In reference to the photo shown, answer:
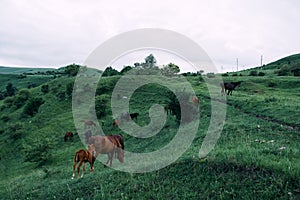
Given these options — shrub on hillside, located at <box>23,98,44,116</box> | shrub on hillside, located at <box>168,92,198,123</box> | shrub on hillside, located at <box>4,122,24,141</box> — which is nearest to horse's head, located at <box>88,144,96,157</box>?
shrub on hillside, located at <box>168,92,198,123</box>

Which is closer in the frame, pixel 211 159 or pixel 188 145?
Answer: pixel 211 159

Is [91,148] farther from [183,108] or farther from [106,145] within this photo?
[183,108]

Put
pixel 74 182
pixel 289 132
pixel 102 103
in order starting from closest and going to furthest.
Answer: pixel 74 182 < pixel 289 132 < pixel 102 103

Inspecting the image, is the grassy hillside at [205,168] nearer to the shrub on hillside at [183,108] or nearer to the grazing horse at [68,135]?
the grazing horse at [68,135]

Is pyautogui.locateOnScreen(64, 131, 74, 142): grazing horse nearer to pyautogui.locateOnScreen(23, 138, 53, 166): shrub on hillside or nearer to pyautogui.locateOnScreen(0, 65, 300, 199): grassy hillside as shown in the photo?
pyautogui.locateOnScreen(0, 65, 300, 199): grassy hillside

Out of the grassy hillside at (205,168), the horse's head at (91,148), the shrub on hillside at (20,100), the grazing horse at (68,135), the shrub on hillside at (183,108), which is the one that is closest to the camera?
the grassy hillside at (205,168)

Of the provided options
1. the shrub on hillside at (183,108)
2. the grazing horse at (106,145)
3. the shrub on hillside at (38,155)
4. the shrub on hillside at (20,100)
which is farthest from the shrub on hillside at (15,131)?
the grazing horse at (106,145)

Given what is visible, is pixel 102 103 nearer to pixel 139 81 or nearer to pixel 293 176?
pixel 139 81

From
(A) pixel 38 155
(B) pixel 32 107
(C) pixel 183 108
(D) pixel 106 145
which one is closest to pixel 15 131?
(B) pixel 32 107

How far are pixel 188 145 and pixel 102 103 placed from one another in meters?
23.8

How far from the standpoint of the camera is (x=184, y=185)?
30.9ft

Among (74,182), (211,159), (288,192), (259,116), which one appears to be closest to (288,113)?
(259,116)

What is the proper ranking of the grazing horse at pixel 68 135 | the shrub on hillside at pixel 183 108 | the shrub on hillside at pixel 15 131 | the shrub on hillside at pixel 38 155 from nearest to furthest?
the shrub on hillside at pixel 38 155, the shrub on hillside at pixel 183 108, the grazing horse at pixel 68 135, the shrub on hillside at pixel 15 131

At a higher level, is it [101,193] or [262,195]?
[262,195]
